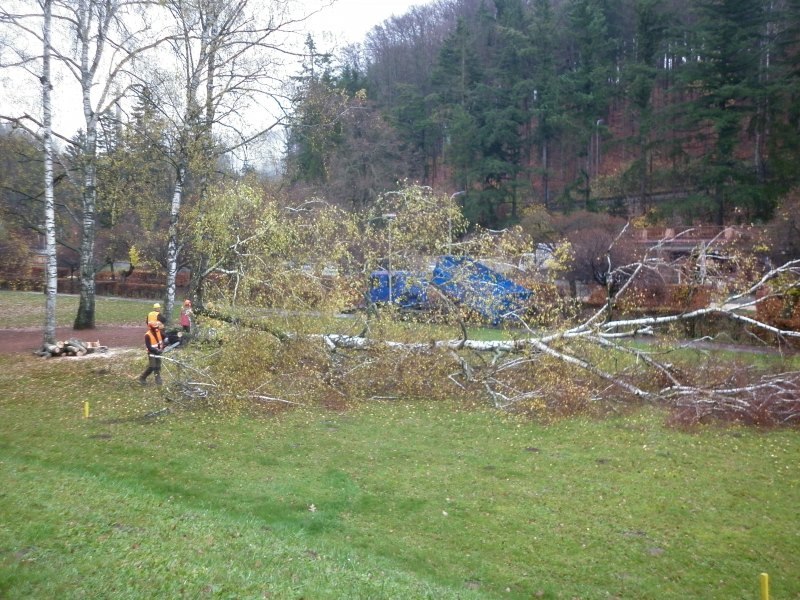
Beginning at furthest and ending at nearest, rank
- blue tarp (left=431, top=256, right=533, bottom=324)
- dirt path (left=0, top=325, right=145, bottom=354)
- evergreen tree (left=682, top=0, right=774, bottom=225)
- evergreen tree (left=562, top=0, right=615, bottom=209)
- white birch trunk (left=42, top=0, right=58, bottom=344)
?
evergreen tree (left=562, top=0, right=615, bottom=209) → evergreen tree (left=682, top=0, right=774, bottom=225) → dirt path (left=0, top=325, right=145, bottom=354) → white birch trunk (left=42, top=0, right=58, bottom=344) → blue tarp (left=431, top=256, right=533, bottom=324)

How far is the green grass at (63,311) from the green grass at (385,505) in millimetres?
12882

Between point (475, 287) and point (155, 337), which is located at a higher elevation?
point (475, 287)

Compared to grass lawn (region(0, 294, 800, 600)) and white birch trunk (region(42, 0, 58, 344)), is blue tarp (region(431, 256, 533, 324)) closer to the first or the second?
grass lawn (region(0, 294, 800, 600))

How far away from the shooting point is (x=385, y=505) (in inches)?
269

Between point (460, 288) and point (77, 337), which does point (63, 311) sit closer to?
point (77, 337)

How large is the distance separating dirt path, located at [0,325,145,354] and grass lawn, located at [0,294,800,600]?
6.70 meters

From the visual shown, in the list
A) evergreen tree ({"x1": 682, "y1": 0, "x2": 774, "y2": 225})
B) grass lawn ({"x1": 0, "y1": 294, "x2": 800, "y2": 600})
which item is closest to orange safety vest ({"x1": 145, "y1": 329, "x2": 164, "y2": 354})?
grass lawn ({"x1": 0, "y1": 294, "x2": 800, "y2": 600})

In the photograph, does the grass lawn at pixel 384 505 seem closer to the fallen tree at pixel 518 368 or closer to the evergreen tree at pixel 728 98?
the fallen tree at pixel 518 368

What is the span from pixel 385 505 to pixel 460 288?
6400 mm

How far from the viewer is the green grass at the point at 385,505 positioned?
194 inches

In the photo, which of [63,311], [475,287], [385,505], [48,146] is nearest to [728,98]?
[475,287]

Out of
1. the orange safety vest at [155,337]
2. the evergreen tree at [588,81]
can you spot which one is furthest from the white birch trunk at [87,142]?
the evergreen tree at [588,81]

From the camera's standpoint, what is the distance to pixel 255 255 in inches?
496

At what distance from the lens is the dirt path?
55.0 feet
